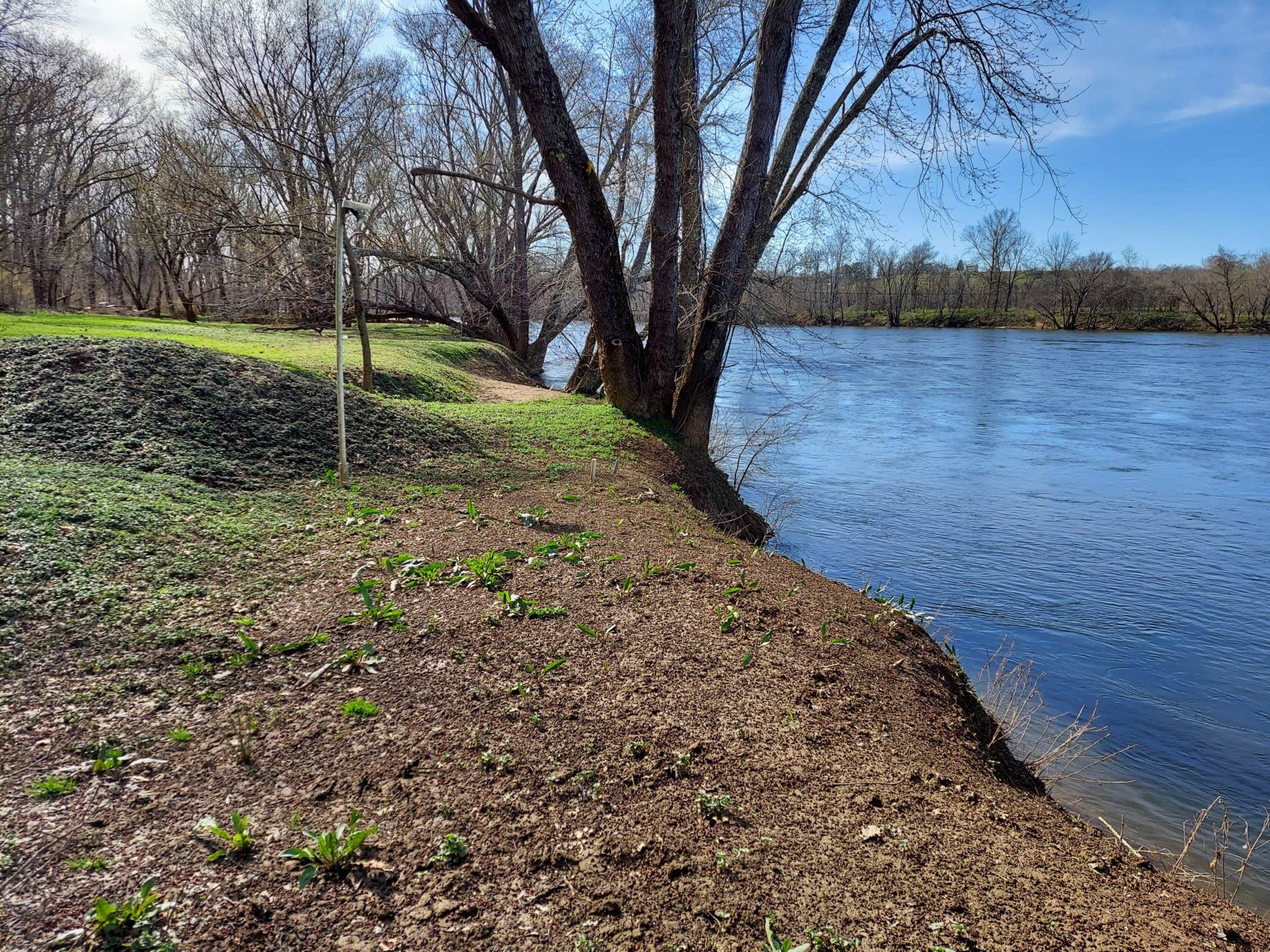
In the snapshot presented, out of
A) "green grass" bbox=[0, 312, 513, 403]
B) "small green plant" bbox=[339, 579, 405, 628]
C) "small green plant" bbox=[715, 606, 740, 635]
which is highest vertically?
"green grass" bbox=[0, 312, 513, 403]

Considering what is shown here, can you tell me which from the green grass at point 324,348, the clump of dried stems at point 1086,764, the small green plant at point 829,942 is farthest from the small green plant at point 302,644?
the green grass at point 324,348

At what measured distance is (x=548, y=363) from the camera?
26.0 metres

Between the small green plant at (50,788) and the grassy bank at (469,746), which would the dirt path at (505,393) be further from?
the small green plant at (50,788)

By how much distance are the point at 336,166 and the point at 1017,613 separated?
20305 mm

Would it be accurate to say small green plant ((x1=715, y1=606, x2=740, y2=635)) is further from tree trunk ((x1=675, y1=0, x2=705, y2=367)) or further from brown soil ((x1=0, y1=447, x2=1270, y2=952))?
tree trunk ((x1=675, y1=0, x2=705, y2=367))

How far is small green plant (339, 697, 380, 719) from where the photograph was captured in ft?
9.84

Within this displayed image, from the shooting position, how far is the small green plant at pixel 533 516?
5.50 meters

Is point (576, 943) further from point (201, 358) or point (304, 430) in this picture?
point (201, 358)

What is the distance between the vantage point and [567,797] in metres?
2.62

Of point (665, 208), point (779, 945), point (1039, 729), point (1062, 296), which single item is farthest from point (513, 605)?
point (1062, 296)

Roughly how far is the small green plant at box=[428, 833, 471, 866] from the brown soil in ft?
0.10

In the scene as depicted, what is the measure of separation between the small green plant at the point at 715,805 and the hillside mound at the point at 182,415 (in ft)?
14.4

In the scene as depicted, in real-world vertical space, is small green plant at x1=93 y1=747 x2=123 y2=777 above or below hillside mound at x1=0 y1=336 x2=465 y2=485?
below

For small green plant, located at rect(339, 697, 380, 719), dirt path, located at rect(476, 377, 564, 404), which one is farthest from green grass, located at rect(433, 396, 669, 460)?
small green plant, located at rect(339, 697, 380, 719)
